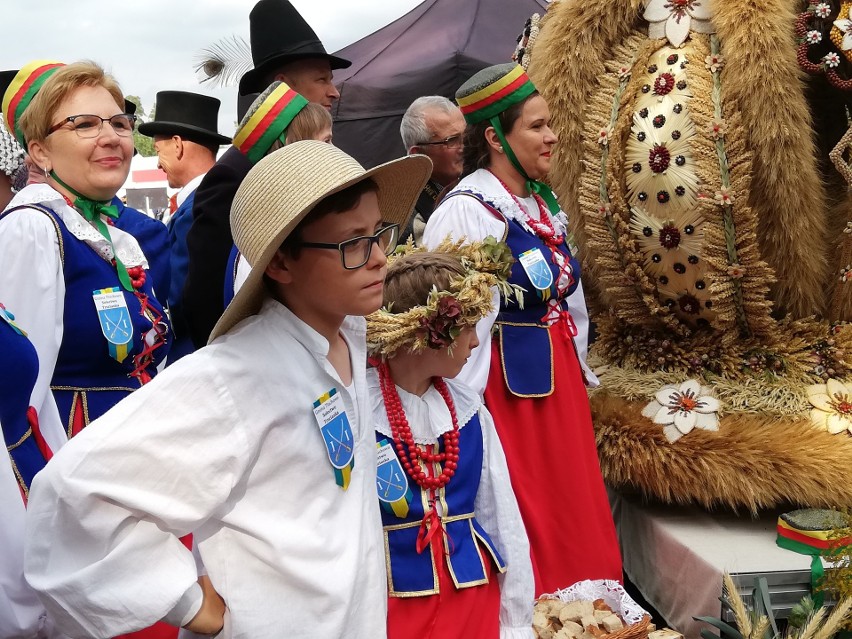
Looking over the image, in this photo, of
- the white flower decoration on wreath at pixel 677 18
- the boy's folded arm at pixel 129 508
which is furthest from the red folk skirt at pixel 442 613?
the white flower decoration on wreath at pixel 677 18

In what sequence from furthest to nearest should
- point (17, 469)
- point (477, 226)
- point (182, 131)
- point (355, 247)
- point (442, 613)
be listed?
point (182, 131), point (477, 226), point (442, 613), point (17, 469), point (355, 247)

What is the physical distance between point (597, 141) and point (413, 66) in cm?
457

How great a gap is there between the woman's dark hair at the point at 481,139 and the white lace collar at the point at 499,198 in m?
0.07

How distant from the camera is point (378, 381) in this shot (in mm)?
2016

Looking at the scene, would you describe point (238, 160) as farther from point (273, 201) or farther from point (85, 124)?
point (273, 201)

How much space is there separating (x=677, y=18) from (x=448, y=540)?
196 cm

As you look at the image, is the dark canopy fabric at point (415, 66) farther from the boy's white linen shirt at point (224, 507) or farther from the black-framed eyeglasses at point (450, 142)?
the boy's white linen shirt at point (224, 507)

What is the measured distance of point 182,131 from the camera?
4438 millimetres

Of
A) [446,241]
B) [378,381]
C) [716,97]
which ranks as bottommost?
[378,381]

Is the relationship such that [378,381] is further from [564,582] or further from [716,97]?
[716,97]

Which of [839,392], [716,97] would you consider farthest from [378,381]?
[839,392]

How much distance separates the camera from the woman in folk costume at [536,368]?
9.30 ft

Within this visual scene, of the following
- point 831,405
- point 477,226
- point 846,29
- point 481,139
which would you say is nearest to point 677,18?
point 846,29

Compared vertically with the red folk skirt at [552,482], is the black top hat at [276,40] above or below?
above
